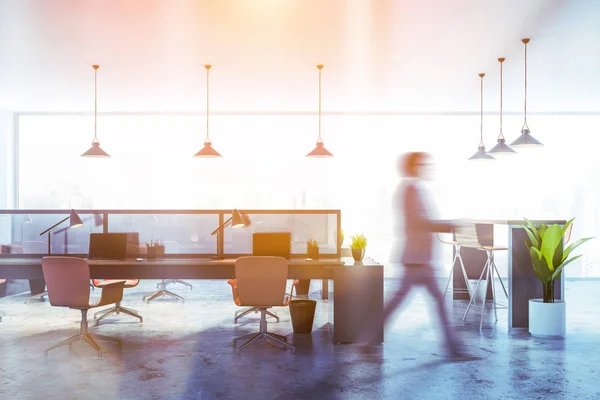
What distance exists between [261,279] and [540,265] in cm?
259

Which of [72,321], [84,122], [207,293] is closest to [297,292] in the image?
[207,293]

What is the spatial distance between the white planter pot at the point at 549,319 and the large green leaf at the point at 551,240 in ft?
1.22

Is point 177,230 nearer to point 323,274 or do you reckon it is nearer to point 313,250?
point 313,250

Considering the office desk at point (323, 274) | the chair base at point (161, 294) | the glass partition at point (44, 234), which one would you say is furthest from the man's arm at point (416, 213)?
the chair base at point (161, 294)

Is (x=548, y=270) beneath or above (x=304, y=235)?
beneath

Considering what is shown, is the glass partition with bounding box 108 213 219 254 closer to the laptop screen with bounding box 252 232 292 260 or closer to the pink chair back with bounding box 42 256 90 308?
the laptop screen with bounding box 252 232 292 260

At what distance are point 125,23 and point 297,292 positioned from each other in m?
4.16

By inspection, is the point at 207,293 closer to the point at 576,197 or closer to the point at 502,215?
the point at 502,215

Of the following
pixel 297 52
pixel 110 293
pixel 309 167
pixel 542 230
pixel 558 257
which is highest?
pixel 297 52

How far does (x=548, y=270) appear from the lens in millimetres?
4766

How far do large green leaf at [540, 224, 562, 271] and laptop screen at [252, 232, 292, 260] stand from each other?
2365 mm

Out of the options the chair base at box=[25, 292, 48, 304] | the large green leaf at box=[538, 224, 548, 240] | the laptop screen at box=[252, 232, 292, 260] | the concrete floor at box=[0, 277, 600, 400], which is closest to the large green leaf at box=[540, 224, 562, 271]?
the large green leaf at box=[538, 224, 548, 240]

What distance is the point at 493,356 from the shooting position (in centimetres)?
421

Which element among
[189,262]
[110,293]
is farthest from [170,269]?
[110,293]
